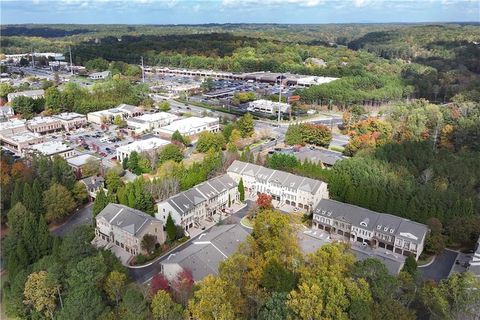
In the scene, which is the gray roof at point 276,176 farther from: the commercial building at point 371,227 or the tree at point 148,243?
the tree at point 148,243

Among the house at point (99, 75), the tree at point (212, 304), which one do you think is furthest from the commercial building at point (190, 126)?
the house at point (99, 75)

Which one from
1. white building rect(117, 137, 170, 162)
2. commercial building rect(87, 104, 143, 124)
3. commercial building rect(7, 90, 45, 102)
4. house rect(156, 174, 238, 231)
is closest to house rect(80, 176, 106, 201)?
white building rect(117, 137, 170, 162)

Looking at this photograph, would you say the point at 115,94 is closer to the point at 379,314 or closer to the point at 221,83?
the point at 221,83

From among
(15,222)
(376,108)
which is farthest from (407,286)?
(376,108)

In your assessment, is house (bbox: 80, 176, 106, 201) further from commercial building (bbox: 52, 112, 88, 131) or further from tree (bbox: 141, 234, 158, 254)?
commercial building (bbox: 52, 112, 88, 131)

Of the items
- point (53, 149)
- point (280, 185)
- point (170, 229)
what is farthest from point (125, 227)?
point (53, 149)
